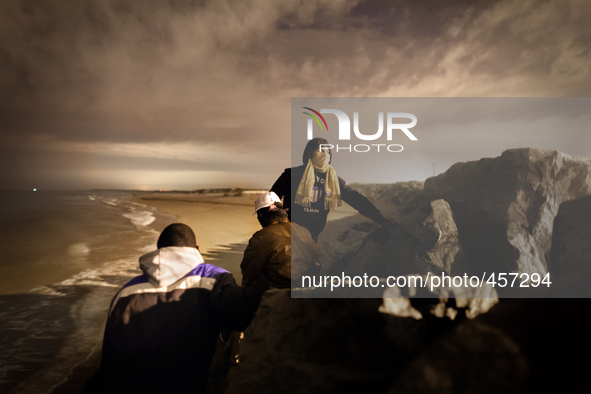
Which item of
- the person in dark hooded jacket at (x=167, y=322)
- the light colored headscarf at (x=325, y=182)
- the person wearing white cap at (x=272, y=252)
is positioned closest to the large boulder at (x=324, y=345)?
the person in dark hooded jacket at (x=167, y=322)

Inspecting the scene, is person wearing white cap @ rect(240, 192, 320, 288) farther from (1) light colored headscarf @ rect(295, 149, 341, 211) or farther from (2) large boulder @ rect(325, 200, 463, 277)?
(2) large boulder @ rect(325, 200, 463, 277)

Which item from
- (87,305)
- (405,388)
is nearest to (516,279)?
(405,388)

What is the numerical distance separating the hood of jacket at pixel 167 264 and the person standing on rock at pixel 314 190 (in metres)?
2.71

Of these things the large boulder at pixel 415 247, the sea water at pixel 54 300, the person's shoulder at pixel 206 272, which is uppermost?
the person's shoulder at pixel 206 272

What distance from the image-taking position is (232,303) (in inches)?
92.8

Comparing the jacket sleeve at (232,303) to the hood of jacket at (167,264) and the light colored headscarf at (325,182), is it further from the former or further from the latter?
the light colored headscarf at (325,182)

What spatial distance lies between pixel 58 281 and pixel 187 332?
289 inches

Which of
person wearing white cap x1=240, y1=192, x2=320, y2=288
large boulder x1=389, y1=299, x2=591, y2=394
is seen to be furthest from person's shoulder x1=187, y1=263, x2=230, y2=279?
large boulder x1=389, y1=299, x2=591, y2=394

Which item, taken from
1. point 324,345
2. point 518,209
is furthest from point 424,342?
point 518,209

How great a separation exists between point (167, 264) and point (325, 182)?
10.3 feet

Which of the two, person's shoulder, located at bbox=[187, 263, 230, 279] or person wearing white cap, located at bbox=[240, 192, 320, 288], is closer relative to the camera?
person's shoulder, located at bbox=[187, 263, 230, 279]

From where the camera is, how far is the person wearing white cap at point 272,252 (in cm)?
310

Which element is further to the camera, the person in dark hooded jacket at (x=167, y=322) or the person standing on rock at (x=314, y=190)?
the person standing on rock at (x=314, y=190)

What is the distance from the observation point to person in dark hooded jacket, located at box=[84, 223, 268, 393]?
87.1 inches
